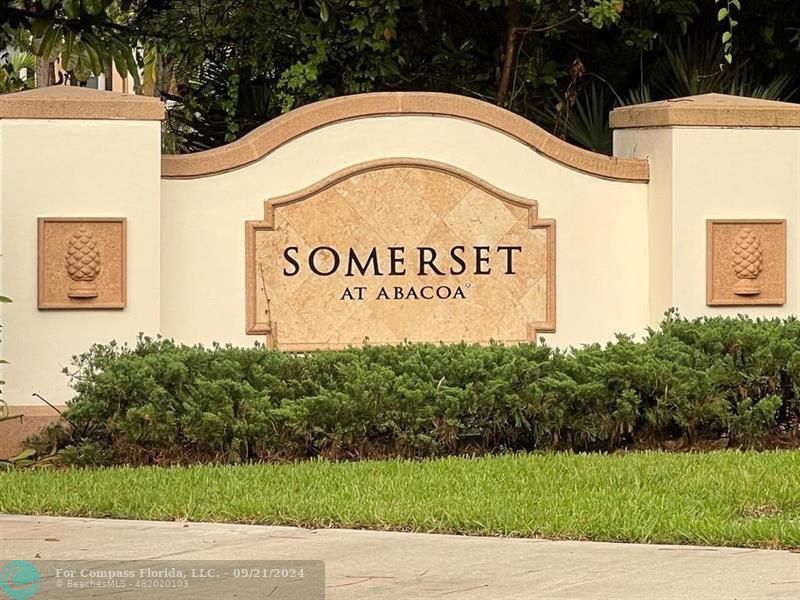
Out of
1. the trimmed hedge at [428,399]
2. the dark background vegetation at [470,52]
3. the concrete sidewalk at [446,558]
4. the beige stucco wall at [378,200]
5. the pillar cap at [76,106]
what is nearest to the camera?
the concrete sidewalk at [446,558]

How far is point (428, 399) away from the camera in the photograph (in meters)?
10.6

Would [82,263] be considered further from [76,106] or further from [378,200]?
[378,200]

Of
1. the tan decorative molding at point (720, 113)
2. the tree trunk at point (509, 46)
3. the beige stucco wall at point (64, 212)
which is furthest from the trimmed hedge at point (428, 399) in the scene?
the tree trunk at point (509, 46)

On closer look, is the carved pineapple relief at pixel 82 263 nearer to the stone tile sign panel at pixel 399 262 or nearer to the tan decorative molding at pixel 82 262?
the tan decorative molding at pixel 82 262

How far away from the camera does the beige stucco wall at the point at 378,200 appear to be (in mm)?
11945

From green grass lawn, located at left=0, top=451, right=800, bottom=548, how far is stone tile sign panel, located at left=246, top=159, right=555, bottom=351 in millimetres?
2299

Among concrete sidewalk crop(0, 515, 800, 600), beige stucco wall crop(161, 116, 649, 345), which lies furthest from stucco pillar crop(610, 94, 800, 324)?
concrete sidewalk crop(0, 515, 800, 600)

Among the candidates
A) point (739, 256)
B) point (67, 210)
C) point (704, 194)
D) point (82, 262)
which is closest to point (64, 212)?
point (67, 210)

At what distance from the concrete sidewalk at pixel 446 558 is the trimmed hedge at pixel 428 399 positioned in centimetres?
220

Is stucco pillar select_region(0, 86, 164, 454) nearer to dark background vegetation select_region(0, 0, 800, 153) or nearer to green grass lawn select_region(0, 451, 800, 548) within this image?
green grass lawn select_region(0, 451, 800, 548)

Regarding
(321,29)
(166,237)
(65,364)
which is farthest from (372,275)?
(321,29)

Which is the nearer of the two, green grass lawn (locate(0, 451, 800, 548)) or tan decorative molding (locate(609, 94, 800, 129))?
green grass lawn (locate(0, 451, 800, 548))

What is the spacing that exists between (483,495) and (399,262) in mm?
3997

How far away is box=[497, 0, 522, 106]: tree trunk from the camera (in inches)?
587
